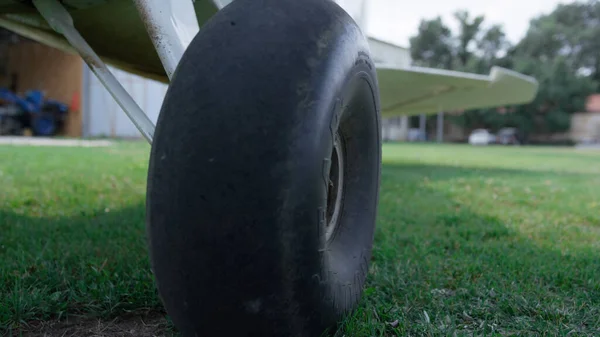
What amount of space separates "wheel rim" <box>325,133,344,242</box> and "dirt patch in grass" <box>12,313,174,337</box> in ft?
1.82

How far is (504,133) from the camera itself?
38500 mm

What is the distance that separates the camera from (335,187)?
4.93 feet

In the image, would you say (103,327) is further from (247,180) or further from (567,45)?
(567,45)

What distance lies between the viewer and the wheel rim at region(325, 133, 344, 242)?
146 cm

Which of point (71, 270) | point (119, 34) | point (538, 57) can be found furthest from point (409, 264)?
point (538, 57)

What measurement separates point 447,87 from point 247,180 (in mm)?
7419

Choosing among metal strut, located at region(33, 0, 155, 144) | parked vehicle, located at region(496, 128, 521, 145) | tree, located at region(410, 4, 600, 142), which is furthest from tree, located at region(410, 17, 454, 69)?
metal strut, located at region(33, 0, 155, 144)

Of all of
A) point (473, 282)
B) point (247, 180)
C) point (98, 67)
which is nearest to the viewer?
point (247, 180)

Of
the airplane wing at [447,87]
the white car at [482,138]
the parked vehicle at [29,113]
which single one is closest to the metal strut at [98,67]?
the airplane wing at [447,87]

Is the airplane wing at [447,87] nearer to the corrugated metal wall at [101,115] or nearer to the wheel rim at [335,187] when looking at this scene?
the wheel rim at [335,187]

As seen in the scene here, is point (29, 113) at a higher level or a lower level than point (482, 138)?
higher

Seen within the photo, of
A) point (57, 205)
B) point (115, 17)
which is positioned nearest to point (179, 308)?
A: point (115, 17)

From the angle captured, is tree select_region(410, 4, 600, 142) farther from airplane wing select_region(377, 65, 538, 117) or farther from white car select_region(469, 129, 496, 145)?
airplane wing select_region(377, 65, 538, 117)

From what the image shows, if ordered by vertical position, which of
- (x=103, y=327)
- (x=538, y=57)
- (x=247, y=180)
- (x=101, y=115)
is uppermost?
(x=538, y=57)
